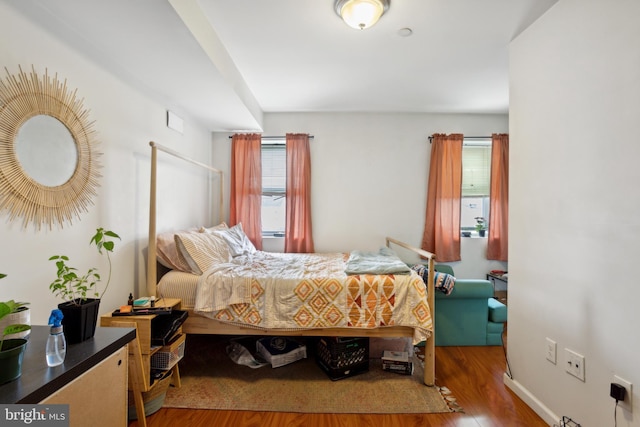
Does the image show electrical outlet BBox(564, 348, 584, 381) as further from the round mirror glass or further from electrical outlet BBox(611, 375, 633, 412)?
the round mirror glass

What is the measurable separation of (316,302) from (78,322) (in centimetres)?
130

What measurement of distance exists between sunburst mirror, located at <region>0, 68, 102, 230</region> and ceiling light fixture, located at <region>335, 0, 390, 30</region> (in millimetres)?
1597

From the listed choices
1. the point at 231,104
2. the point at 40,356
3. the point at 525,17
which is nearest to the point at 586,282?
the point at 525,17

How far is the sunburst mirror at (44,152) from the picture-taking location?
4.18 ft

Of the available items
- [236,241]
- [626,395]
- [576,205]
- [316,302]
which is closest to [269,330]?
[316,302]

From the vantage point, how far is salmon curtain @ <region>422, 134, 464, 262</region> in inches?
142

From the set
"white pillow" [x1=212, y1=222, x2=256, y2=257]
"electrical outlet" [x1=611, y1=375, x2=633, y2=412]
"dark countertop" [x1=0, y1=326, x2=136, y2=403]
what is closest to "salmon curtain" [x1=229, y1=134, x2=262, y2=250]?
"white pillow" [x1=212, y1=222, x2=256, y2=257]

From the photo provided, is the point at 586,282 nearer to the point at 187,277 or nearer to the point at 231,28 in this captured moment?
the point at 187,277

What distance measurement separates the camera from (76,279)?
1.32m

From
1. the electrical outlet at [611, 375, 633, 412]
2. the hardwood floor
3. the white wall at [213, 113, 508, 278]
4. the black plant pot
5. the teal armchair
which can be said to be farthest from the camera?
the white wall at [213, 113, 508, 278]

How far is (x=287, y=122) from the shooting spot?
3.67 metres

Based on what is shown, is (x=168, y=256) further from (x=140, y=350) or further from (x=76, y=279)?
(x=76, y=279)

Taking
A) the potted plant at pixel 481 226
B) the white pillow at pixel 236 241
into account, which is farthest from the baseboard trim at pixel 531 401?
the white pillow at pixel 236 241

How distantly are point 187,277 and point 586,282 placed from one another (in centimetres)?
238
